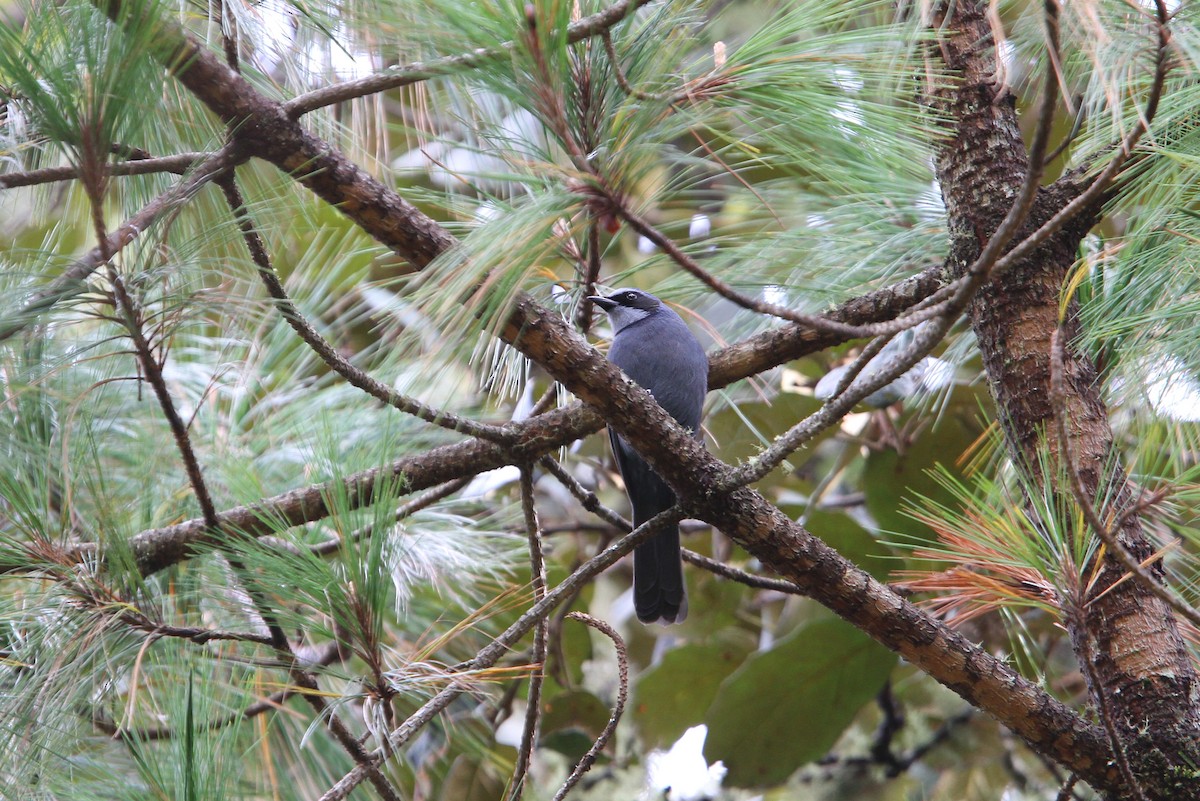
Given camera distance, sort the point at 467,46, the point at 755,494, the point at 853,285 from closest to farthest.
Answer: the point at 467,46 → the point at 755,494 → the point at 853,285

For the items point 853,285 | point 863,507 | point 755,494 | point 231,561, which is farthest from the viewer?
point 863,507

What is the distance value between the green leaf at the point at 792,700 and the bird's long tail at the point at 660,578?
0.29 m

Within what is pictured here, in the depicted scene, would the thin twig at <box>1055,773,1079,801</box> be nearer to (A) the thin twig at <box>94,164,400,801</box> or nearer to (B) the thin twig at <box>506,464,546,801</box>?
(B) the thin twig at <box>506,464,546,801</box>

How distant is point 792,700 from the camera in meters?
2.82

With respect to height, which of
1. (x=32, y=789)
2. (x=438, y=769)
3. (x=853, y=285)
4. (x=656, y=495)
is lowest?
(x=438, y=769)

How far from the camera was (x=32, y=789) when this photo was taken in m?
1.50

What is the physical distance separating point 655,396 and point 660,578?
54 cm

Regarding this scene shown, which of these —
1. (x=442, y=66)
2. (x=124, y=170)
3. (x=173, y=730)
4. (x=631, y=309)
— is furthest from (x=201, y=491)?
Answer: (x=631, y=309)

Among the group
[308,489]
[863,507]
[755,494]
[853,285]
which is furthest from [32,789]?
[863,507]

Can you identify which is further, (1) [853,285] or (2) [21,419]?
(1) [853,285]

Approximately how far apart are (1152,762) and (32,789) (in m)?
1.71

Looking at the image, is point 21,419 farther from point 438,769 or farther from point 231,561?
point 438,769

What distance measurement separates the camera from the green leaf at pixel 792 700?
2.75 meters

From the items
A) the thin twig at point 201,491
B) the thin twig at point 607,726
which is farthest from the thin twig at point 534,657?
the thin twig at point 201,491
